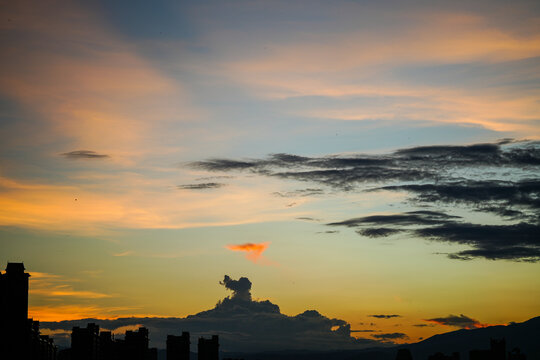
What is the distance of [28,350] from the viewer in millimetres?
167750

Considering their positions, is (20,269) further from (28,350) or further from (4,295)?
(28,350)

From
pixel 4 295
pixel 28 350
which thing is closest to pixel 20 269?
pixel 4 295

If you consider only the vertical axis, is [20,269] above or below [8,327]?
above

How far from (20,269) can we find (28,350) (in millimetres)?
18061

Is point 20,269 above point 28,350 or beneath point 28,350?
above

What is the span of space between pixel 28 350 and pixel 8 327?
365 inches

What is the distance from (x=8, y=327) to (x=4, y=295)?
21.8 ft

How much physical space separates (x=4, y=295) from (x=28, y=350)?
13.8 metres

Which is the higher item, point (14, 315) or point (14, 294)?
point (14, 294)

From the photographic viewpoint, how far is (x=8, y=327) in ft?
529

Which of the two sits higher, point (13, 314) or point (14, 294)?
point (14, 294)

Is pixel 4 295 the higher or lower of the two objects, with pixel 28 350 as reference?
higher
